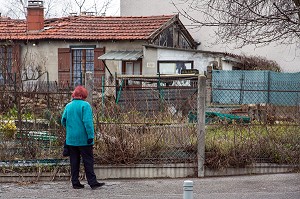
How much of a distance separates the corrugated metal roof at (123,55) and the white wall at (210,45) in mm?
7484

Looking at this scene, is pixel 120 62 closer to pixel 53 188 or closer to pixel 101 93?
pixel 101 93

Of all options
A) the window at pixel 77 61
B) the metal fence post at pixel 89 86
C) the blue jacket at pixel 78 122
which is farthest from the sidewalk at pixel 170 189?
the window at pixel 77 61

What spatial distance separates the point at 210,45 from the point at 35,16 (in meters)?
9.56

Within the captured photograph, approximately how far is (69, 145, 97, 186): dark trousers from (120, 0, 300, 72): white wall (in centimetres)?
2021

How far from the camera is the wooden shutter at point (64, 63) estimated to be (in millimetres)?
22547

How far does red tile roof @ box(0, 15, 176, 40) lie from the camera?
2238 cm

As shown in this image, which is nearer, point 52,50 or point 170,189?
point 170,189

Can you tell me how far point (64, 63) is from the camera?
22.6 meters

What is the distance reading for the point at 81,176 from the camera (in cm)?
962

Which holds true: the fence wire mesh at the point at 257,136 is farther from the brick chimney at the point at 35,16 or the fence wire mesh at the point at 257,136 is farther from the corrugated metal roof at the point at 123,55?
the brick chimney at the point at 35,16

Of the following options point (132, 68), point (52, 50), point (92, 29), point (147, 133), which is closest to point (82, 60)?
point (52, 50)

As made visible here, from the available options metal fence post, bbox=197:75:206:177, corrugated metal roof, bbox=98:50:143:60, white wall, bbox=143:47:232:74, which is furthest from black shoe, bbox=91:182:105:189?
white wall, bbox=143:47:232:74

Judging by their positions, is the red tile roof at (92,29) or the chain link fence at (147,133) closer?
the chain link fence at (147,133)

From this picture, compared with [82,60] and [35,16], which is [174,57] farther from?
[35,16]
